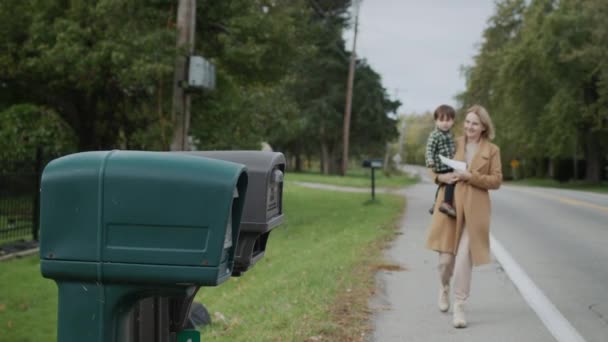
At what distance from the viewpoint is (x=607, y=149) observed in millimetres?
46781

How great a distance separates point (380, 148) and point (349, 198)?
36.4 meters

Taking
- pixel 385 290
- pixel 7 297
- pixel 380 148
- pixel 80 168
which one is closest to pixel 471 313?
pixel 385 290

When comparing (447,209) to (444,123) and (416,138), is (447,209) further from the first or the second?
(416,138)

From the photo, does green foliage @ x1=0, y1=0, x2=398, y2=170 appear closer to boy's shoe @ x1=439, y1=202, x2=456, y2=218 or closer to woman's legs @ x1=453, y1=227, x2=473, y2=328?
boy's shoe @ x1=439, y1=202, x2=456, y2=218

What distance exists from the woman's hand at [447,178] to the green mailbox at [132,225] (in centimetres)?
338

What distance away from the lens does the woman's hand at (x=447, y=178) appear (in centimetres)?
584

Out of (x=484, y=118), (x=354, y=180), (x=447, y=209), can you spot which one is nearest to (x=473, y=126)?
(x=484, y=118)

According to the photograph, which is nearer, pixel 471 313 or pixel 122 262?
pixel 122 262

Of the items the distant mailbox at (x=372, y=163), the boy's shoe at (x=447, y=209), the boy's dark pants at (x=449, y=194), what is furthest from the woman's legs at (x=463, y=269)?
the distant mailbox at (x=372, y=163)

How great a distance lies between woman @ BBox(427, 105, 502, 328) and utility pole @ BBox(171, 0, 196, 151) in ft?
29.4

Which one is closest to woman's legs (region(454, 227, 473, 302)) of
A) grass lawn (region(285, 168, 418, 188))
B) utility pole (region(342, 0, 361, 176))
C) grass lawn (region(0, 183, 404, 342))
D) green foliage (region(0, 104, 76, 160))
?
grass lawn (region(0, 183, 404, 342))

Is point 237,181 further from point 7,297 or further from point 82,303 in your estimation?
point 7,297

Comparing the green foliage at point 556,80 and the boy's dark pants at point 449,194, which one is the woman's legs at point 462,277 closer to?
the boy's dark pants at point 449,194

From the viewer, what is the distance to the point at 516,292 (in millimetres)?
6883
